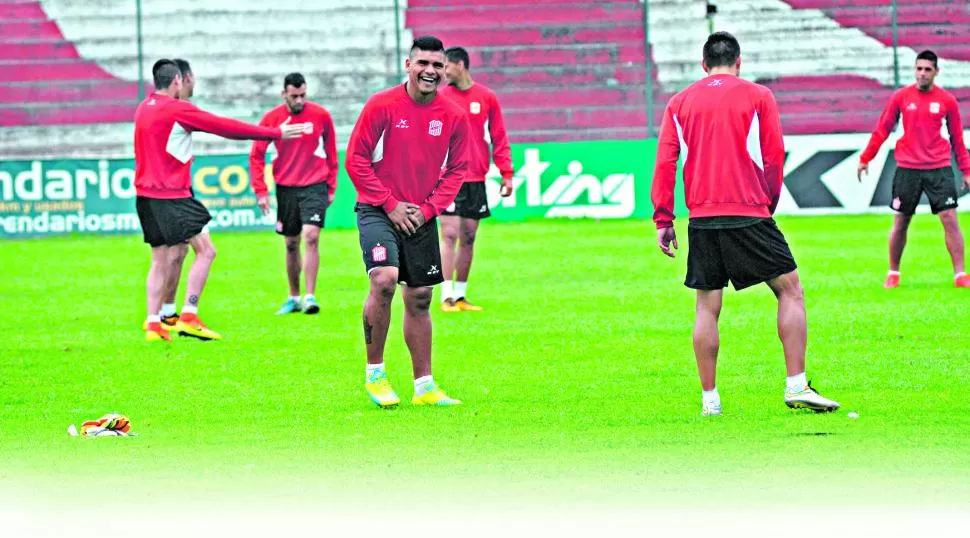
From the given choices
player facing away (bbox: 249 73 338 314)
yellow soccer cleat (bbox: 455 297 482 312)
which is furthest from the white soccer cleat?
player facing away (bbox: 249 73 338 314)

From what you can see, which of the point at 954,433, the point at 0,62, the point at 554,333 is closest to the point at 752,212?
the point at 954,433

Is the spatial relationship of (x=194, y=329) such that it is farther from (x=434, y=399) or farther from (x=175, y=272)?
(x=434, y=399)

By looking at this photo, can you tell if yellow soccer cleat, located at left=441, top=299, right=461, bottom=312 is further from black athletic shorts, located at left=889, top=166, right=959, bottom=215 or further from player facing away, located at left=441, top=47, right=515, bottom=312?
black athletic shorts, located at left=889, top=166, right=959, bottom=215

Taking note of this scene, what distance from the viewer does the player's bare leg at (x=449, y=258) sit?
15.0 m

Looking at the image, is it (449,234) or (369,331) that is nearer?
(369,331)

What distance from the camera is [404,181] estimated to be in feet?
31.1

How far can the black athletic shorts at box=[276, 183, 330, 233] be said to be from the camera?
50.6 feet

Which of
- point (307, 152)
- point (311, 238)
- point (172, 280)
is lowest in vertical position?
point (172, 280)

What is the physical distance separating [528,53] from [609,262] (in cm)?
1185

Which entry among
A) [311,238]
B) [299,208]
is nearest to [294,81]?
Result: [299,208]

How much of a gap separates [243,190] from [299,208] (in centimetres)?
1077

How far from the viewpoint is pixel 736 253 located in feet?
28.3

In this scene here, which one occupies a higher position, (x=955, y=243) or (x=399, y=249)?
(x=399, y=249)

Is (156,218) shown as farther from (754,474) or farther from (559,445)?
(754,474)
